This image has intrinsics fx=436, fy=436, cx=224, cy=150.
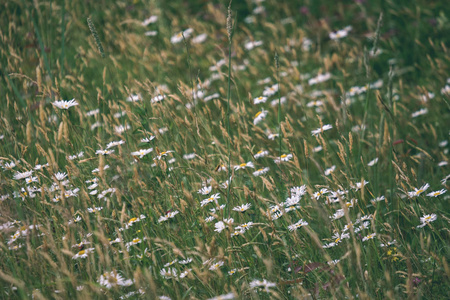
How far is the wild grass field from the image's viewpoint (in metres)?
1.33

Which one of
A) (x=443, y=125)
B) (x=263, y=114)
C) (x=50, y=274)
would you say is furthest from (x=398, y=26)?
(x=50, y=274)

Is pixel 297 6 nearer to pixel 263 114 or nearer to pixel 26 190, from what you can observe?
pixel 263 114

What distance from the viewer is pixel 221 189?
5.04ft

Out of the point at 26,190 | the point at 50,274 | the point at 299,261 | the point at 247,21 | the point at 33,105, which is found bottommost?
the point at 299,261

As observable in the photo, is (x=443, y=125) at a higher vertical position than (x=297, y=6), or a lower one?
lower

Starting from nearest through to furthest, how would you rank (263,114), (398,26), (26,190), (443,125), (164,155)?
1. (26,190)
2. (164,155)
3. (263,114)
4. (443,125)
5. (398,26)

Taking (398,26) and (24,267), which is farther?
(398,26)

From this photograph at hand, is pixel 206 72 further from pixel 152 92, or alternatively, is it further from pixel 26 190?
pixel 26 190

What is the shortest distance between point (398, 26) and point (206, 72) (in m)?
1.88

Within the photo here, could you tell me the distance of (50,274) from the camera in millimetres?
1455

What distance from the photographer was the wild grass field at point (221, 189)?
133 cm

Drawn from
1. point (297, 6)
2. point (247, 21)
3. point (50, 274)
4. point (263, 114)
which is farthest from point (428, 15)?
point (50, 274)

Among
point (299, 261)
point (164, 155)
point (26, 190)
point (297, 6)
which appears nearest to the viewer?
point (299, 261)

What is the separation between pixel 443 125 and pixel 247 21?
2.59 meters
